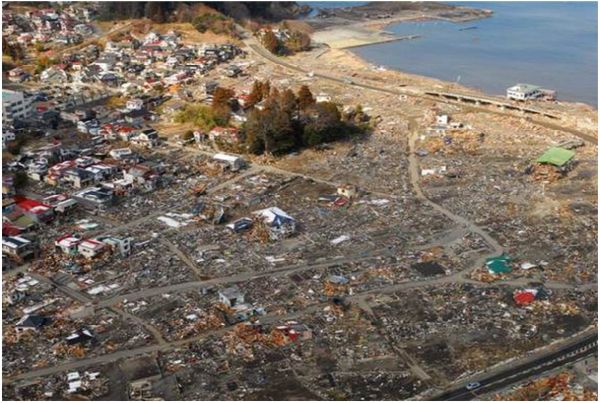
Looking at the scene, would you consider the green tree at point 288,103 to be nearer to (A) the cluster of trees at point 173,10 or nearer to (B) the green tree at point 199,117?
(B) the green tree at point 199,117

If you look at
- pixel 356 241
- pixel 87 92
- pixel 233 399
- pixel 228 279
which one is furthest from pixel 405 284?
pixel 87 92

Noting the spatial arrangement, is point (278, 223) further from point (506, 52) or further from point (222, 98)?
point (506, 52)

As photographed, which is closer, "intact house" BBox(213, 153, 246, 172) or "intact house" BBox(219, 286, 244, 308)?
"intact house" BBox(219, 286, 244, 308)

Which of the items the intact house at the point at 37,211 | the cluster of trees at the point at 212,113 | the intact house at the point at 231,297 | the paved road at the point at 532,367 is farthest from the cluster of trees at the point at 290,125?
the paved road at the point at 532,367

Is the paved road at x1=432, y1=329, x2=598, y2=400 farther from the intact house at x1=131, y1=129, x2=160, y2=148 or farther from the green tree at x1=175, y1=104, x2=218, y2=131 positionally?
the green tree at x1=175, y1=104, x2=218, y2=131

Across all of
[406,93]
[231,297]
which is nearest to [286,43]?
[406,93]

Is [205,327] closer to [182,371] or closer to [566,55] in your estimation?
[182,371]

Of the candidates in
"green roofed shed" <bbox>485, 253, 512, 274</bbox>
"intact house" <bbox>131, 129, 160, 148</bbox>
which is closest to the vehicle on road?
"green roofed shed" <bbox>485, 253, 512, 274</bbox>
